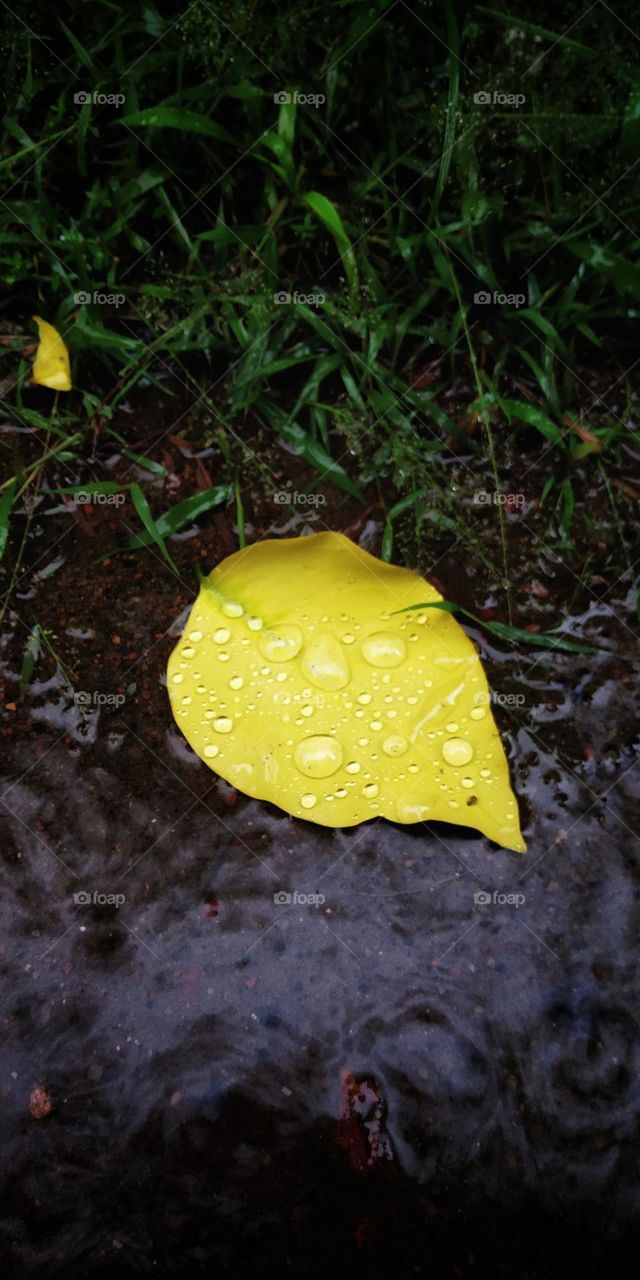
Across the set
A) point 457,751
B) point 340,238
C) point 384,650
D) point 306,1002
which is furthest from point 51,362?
point 306,1002

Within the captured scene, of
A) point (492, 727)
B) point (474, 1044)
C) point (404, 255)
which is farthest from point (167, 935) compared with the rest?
point (404, 255)

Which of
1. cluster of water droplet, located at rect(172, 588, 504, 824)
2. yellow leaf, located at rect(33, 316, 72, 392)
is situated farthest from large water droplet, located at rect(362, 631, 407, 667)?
yellow leaf, located at rect(33, 316, 72, 392)

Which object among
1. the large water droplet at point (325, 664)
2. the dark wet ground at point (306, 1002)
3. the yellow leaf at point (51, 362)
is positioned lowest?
the dark wet ground at point (306, 1002)

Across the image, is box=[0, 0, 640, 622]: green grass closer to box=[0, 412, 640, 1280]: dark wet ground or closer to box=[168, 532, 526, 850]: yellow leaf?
box=[168, 532, 526, 850]: yellow leaf

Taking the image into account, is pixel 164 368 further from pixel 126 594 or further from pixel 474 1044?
pixel 474 1044

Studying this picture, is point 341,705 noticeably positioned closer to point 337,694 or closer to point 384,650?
point 337,694

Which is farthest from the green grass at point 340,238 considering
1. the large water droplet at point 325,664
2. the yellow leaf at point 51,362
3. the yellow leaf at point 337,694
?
the large water droplet at point 325,664

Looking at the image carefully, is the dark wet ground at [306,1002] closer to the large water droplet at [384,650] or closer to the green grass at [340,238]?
the large water droplet at [384,650]
